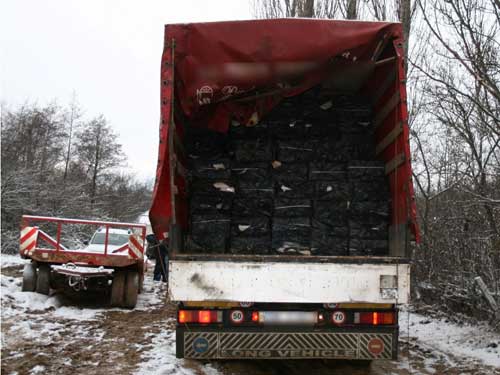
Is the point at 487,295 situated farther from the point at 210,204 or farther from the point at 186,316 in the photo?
the point at 186,316

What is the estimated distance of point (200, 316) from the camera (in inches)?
171

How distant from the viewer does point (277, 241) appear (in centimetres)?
527

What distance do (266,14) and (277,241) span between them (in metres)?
10.4

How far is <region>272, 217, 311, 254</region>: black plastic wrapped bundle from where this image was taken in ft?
17.3

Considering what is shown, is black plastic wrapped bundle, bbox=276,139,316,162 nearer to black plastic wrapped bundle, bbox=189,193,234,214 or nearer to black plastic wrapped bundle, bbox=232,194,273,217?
black plastic wrapped bundle, bbox=232,194,273,217

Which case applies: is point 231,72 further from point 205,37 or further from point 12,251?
point 12,251

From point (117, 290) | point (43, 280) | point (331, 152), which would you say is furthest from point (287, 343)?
point (43, 280)

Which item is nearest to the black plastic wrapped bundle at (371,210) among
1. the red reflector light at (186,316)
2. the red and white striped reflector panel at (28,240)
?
the red reflector light at (186,316)

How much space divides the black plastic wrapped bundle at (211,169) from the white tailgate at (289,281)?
4.72 ft

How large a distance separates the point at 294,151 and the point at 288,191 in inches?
19.5

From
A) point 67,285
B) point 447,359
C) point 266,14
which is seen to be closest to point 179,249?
point 447,359

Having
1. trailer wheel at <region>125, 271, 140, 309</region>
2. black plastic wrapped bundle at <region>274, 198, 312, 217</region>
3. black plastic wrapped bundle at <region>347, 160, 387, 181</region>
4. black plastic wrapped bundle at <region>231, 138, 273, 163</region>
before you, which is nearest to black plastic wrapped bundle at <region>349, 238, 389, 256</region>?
black plastic wrapped bundle at <region>274, 198, 312, 217</region>

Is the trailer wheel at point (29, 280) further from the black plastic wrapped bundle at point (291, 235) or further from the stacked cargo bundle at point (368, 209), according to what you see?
the stacked cargo bundle at point (368, 209)

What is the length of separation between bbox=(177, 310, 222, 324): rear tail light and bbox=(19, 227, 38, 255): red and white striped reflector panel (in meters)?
5.41
